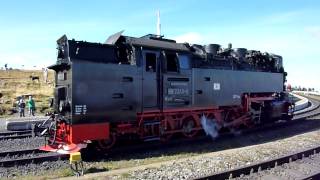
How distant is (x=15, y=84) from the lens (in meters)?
52.9

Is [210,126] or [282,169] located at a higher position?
[210,126]

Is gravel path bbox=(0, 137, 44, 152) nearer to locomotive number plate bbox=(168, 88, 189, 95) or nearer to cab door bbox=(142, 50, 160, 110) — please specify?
cab door bbox=(142, 50, 160, 110)

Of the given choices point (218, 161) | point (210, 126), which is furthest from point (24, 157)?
point (210, 126)

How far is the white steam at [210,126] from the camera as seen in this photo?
16.6 meters

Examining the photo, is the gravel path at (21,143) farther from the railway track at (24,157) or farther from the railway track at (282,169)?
the railway track at (282,169)

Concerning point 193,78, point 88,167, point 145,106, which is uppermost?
point 193,78

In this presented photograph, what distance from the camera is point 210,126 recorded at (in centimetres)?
1702

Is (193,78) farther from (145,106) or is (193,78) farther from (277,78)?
(277,78)

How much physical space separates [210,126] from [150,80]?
4.19 metres

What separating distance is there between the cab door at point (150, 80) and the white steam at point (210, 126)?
112 inches

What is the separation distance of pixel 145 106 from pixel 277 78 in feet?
33.0

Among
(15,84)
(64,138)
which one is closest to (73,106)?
(64,138)

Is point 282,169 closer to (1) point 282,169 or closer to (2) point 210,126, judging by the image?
(1) point 282,169

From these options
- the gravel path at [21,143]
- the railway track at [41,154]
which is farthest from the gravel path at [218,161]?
the gravel path at [21,143]
